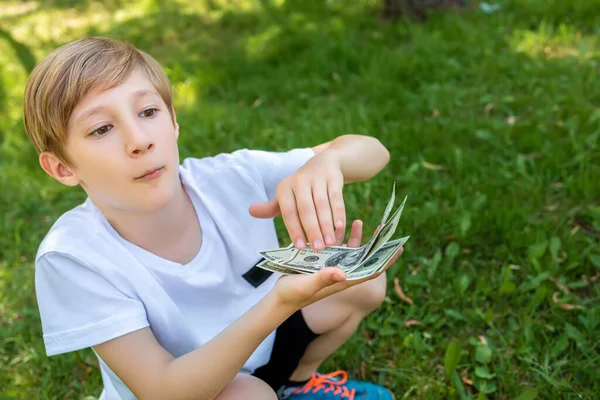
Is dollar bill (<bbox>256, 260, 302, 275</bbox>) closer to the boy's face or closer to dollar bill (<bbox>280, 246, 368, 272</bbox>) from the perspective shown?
dollar bill (<bbox>280, 246, 368, 272</bbox>)

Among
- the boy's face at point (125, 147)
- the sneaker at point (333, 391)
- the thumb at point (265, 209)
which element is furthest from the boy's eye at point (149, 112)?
the sneaker at point (333, 391)

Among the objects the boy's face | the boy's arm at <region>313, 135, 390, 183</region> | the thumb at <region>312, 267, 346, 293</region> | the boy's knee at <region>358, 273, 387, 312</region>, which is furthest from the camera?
the boy's knee at <region>358, 273, 387, 312</region>

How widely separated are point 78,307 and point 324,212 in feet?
2.28

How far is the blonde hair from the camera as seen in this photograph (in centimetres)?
164

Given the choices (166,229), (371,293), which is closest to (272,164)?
(166,229)

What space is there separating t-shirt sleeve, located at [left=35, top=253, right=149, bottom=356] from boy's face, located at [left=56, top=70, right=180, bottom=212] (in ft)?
0.72

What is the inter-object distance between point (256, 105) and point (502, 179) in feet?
5.70

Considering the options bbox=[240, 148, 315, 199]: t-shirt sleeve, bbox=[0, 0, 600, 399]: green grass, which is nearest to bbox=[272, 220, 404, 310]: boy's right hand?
bbox=[240, 148, 315, 199]: t-shirt sleeve

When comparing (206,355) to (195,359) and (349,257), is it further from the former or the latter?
(349,257)

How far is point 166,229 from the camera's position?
1.84 metres

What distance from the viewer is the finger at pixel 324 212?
1564mm

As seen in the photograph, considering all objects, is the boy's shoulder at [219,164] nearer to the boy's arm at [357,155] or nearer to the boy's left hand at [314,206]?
the boy's arm at [357,155]

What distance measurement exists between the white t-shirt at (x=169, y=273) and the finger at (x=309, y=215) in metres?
0.40

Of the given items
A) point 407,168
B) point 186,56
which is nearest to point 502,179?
point 407,168
